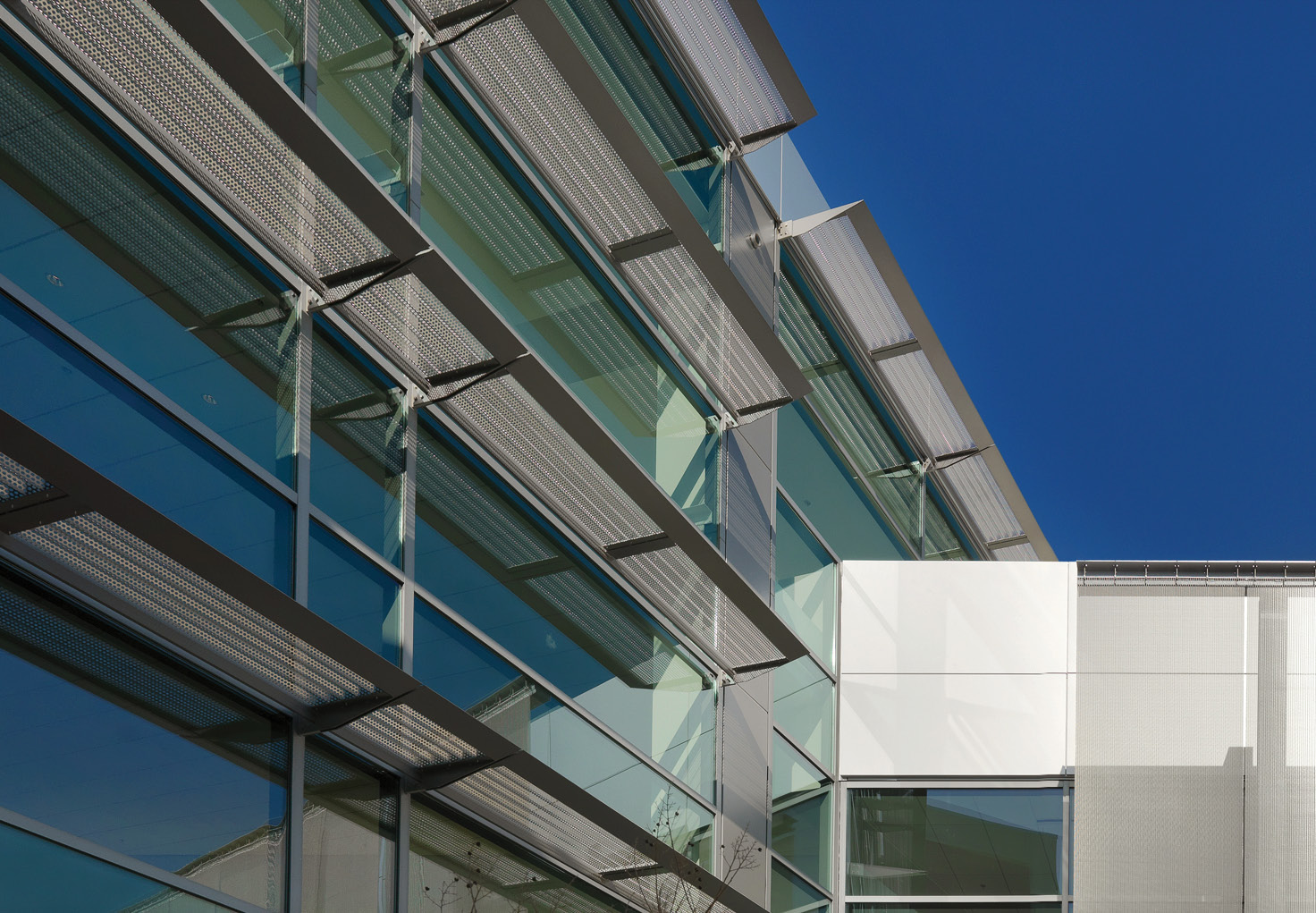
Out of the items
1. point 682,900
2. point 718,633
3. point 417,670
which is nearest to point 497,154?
point 417,670

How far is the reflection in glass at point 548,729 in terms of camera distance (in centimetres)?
961

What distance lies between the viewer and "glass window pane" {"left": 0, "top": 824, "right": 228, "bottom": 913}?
6.40 metres

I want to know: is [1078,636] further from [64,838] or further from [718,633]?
[64,838]

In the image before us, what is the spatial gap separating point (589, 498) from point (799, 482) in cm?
535

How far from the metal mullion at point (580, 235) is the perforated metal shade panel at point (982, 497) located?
7320 mm

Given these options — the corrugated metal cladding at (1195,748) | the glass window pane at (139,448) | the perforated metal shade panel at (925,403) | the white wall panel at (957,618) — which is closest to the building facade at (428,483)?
the glass window pane at (139,448)

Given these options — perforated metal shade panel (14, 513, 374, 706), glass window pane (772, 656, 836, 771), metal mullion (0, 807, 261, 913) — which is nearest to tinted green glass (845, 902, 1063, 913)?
glass window pane (772, 656, 836, 771)

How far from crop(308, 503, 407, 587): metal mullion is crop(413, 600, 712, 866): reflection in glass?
0.34 m

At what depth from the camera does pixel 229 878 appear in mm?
7695

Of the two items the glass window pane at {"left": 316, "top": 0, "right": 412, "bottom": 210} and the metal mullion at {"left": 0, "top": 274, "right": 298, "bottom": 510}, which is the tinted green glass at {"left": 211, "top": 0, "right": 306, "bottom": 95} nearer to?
the glass window pane at {"left": 316, "top": 0, "right": 412, "bottom": 210}

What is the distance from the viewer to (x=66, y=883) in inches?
263

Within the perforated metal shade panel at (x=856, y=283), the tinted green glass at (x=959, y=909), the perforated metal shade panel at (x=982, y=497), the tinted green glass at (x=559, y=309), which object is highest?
the perforated metal shade panel at (x=856, y=283)

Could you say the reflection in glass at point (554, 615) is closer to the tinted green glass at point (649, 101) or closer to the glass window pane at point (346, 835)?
the glass window pane at point (346, 835)

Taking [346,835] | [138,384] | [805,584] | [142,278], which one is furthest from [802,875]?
[142,278]
